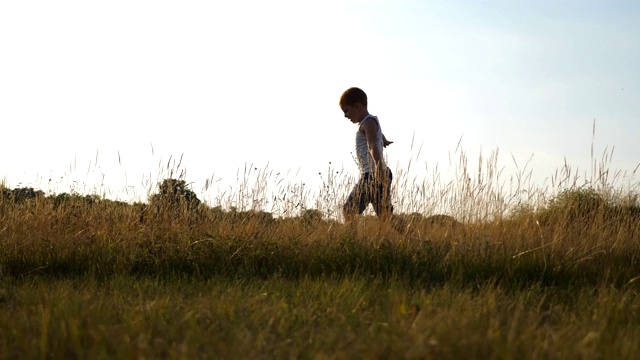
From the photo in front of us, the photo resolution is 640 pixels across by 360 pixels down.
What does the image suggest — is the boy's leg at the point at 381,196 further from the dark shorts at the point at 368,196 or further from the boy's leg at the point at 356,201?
the boy's leg at the point at 356,201

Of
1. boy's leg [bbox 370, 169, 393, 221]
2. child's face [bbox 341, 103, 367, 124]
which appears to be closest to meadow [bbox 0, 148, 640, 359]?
boy's leg [bbox 370, 169, 393, 221]

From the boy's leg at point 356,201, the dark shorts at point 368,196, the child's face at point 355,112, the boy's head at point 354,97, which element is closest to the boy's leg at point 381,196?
the dark shorts at point 368,196

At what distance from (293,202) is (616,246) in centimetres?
339

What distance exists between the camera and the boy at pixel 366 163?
271 inches

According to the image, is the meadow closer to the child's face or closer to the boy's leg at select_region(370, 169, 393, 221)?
the boy's leg at select_region(370, 169, 393, 221)

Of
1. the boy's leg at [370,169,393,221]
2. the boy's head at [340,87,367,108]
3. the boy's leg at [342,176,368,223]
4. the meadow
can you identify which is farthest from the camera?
the boy's head at [340,87,367,108]

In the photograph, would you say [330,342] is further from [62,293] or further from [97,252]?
[97,252]

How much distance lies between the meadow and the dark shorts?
22cm

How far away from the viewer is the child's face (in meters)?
7.10

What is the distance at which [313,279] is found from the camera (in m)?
5.02

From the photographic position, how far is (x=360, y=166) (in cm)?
720

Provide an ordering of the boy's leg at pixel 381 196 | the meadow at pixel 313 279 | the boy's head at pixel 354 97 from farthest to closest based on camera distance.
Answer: the boy's head at pixel 354 97 → the boy's leg at pixel 381 196 → the meadow at pixel 313 279

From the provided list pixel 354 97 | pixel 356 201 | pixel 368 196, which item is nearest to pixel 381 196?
pixel 368 196

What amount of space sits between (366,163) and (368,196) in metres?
0.36
